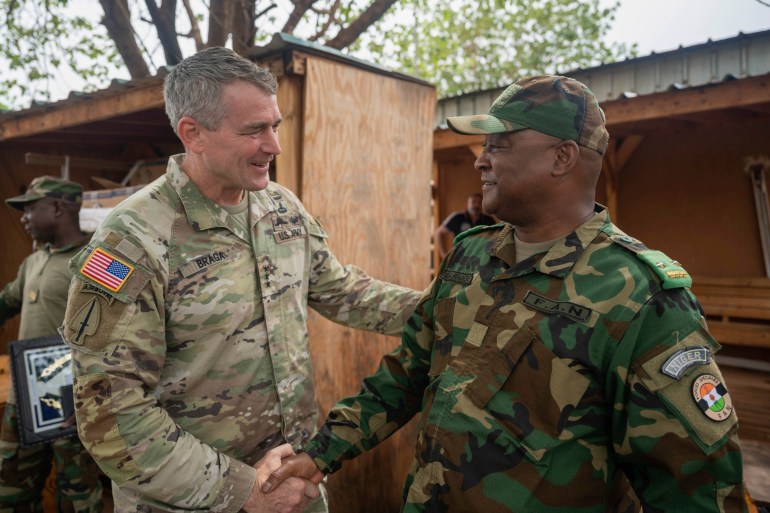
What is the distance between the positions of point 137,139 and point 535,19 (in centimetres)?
1725

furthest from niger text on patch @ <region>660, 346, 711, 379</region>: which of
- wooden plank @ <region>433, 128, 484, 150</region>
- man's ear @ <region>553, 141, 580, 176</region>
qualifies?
wooden plank @ <region>433, 128, 484, 150</region>

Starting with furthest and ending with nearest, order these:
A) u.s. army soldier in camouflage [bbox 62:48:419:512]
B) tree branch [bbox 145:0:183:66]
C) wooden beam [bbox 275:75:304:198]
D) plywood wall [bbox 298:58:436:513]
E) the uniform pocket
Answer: tree branch [bbox 145:0:183:66]
plywood wall [bbox 298:58:436:513]
wooden beam [bbox 275:75:304:198]
u.s. army soldier in camouflage [bbox 62:48:419:512]
the uniform pocket

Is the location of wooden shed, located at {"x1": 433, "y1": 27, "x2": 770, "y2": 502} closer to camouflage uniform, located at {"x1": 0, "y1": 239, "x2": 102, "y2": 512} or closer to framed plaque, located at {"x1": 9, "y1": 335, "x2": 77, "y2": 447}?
camouflage uniform, located at {"x1": 0, "y1": 239, "x2": 102, "y2": 512}

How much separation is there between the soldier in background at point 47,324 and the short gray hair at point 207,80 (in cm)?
221

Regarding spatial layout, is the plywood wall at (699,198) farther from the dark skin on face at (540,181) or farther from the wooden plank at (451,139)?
the dark skin on face at (540,181)

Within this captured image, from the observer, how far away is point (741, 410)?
5.01 metres

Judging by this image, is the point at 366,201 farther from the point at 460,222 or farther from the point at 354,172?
the point at 460,222

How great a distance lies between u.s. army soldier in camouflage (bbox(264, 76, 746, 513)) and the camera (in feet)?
4.25

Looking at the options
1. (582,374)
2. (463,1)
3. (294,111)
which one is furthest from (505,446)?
(463,1)

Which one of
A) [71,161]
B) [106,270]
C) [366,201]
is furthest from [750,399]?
[71,161]

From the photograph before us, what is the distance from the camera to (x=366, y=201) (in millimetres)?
3246

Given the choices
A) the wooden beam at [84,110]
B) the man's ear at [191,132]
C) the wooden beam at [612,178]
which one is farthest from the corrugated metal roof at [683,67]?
the man's ear at [191,132]

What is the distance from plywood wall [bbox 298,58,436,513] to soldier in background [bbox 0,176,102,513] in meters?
1.64

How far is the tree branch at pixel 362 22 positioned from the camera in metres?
5.74
